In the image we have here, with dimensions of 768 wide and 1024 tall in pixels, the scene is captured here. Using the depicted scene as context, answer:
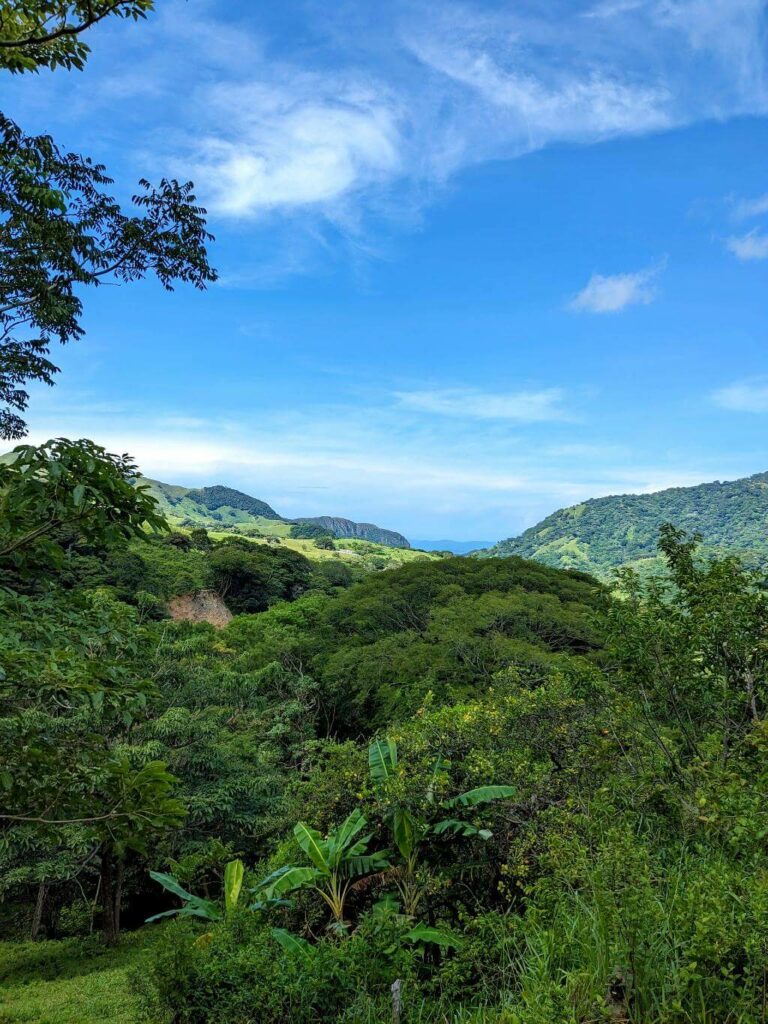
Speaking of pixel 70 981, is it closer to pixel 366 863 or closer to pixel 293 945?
pixel 366 863

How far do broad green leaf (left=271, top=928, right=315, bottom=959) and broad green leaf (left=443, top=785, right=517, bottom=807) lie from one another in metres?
2.07

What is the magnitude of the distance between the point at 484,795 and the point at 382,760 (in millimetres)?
1603

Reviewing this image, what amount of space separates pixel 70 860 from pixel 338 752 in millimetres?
10978

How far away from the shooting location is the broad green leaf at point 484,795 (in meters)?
7.09

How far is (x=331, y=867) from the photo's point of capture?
7.66 meters

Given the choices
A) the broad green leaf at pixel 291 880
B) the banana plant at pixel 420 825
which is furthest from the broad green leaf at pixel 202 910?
the banana plant at pixel 420 825

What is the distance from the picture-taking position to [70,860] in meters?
15.6

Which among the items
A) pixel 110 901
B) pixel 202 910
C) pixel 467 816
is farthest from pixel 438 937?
pixel 110 901

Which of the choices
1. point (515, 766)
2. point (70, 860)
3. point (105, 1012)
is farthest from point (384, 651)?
point (515, 766)

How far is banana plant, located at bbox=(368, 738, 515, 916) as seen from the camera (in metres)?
7.12

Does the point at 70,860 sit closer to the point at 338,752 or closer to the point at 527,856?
the point at 338,752

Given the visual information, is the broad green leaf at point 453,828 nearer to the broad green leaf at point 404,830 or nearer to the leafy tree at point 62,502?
the broad green leaf at point 404,830

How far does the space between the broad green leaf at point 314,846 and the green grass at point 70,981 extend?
3.13 meters

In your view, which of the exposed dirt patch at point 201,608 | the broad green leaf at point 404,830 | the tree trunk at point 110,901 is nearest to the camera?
the broad green leaf at point 404,830
